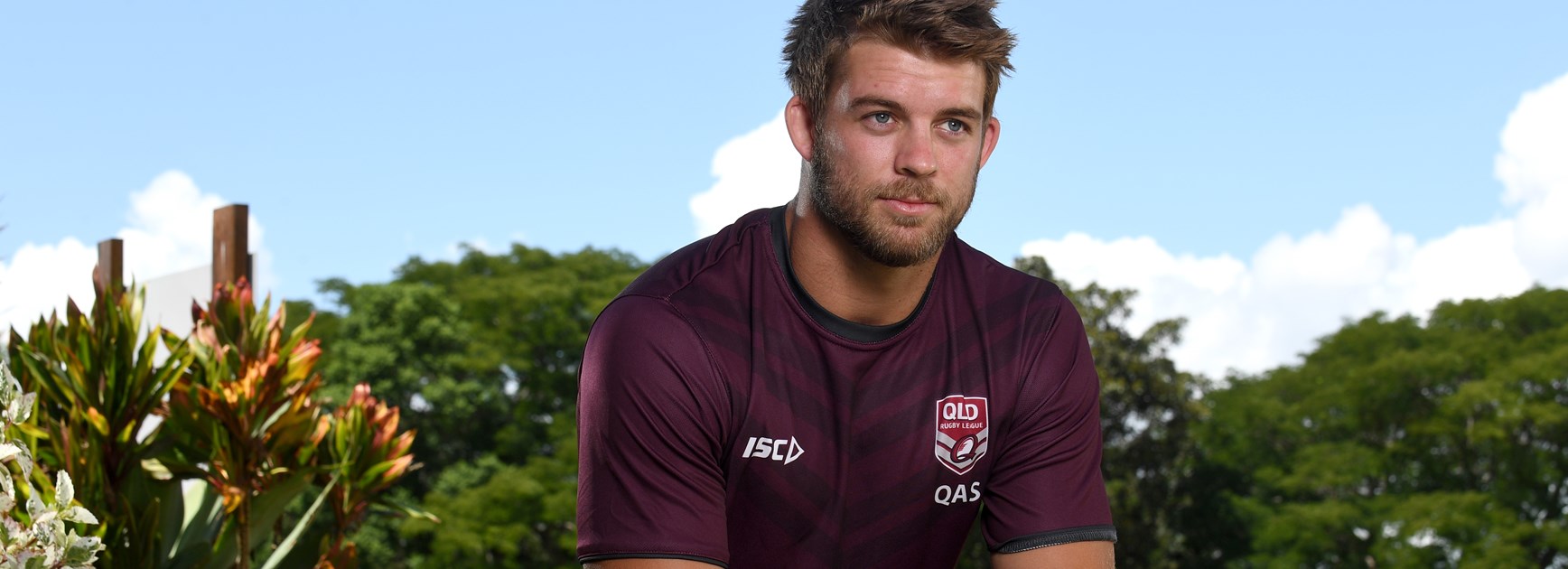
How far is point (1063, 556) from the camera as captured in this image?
317 centimetres

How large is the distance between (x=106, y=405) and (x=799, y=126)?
13.7 feet

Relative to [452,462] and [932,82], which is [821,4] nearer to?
[932,82]

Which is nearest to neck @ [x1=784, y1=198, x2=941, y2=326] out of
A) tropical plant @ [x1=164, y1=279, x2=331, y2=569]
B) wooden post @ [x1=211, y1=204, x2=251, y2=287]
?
tropical plant @ [x1=164, y1=279, x2=331, y2=569]

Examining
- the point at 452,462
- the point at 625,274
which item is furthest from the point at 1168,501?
the point at 452,462

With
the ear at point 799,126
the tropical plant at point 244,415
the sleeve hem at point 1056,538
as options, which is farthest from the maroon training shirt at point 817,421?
the tropical plant at point 244,415

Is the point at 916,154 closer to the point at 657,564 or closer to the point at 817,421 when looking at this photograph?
the point at 817,421

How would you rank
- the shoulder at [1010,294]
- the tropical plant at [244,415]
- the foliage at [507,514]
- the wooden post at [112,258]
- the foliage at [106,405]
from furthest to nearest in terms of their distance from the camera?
the foliage at [507,514] → the wooden post at [112,258] → the tropical plant at [244,415] → the foliage at [106,405] → the shoulder at [1010,294]

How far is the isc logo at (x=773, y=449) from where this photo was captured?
3096 mm

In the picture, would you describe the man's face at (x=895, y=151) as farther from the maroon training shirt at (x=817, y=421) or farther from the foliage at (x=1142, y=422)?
the foliage at (x=1142, y=422)

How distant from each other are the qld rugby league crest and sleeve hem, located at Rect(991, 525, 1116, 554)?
0.67 ft

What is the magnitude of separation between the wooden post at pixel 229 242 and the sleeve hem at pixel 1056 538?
6706 mm

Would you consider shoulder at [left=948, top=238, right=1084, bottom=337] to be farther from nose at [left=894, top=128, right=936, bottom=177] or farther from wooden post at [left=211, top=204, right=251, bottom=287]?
wooden post at [left=211, top=204, right=251, bottom=287]

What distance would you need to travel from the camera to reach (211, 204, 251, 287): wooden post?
8688mm

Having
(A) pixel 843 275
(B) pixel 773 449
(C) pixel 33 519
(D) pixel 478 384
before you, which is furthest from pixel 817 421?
(D) pixel 478 384
